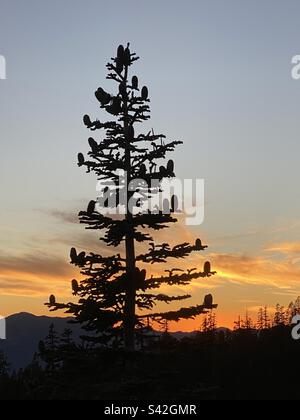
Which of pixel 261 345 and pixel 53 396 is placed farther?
pixel 261 345

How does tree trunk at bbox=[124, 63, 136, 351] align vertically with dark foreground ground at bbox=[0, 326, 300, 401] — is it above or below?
above

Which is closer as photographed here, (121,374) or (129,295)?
(121,374)

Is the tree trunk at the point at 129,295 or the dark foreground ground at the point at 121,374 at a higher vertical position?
the tree trunk at the point at 129,295

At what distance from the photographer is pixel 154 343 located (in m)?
24.9

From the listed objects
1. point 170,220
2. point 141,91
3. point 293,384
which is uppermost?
point 141,91

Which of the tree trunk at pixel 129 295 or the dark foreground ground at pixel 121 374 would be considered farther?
the tree trunk at pixel 129 295

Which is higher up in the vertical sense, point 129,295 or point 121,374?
point 129,295

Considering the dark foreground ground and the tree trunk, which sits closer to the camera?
the dark foreground ground

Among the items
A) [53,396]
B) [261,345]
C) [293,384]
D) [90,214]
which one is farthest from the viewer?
[261,345]
